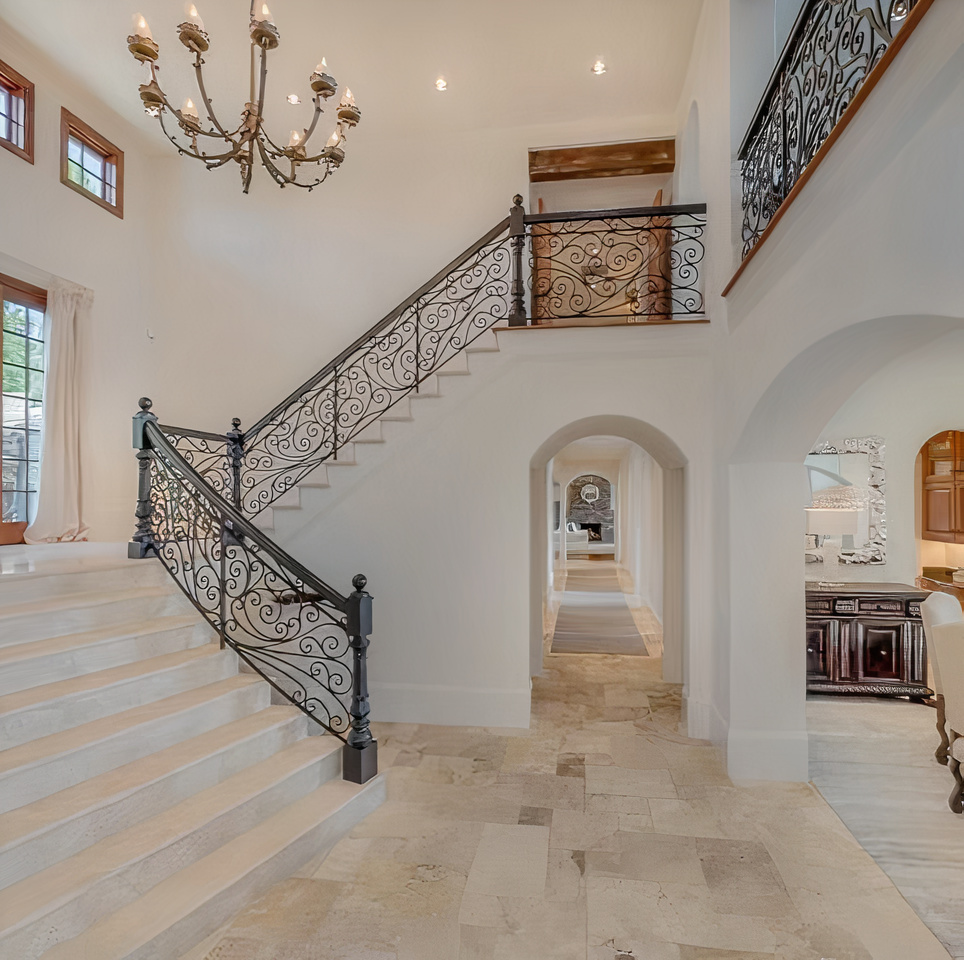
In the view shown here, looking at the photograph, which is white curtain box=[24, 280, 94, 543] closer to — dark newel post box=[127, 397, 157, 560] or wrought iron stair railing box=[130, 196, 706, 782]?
wrought iron stair railing box=[130, 196, 706, 782]

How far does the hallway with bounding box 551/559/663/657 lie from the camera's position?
7.56 meters

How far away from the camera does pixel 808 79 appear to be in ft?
9.80

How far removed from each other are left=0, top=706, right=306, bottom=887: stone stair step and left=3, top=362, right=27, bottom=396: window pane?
455 cm

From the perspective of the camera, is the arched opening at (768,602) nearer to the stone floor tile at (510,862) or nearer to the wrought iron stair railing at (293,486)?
the wrought iron stair railing at (293,486)

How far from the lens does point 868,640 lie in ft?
18.1

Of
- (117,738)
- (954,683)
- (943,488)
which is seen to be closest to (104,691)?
(117,738)

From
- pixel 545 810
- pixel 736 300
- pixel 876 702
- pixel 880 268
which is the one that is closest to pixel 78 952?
pixel 545 810

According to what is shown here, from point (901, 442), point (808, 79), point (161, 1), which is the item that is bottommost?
point (901, 442)

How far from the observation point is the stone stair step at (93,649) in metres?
2.95

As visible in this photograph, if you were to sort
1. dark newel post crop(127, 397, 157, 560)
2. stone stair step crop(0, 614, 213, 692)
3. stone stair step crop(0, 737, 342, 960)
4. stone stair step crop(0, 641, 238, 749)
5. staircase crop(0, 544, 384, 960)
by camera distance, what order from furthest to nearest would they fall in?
1. dark newel post crop(127, 397, 157, 560)
2. stone stair step crop(0, 614, 213, 692)
3. stone stair step crop(0, 641, 238, 749)
4. staircase crop(0, 544, 384, 960)
5. stone stair step crop(0, 737, 342, 960)

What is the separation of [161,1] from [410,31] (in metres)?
2.01

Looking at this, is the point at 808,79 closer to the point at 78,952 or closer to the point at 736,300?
the point at 736,300

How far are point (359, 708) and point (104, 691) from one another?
132 cm

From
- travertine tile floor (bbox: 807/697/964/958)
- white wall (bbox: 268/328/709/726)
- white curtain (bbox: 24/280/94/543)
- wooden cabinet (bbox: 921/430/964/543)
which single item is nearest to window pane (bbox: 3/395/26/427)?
white curtain (bbox: 24/280/94/543)
